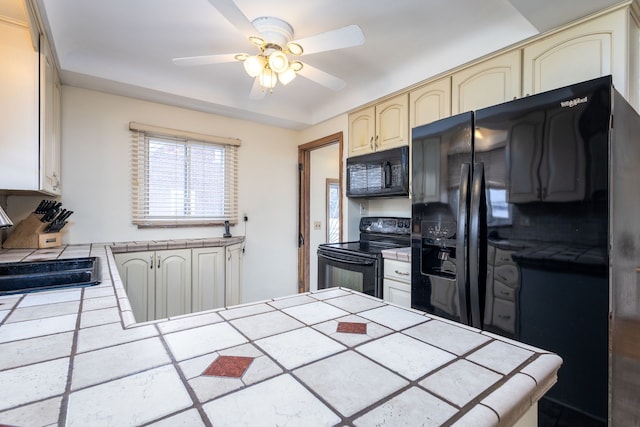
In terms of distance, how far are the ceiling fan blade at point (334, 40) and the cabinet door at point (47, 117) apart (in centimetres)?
145

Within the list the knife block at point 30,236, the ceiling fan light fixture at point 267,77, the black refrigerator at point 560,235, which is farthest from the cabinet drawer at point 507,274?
the knife block at point 30,236

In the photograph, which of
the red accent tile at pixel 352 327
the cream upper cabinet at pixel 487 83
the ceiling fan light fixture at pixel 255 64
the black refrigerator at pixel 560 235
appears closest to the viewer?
the red accent tile at pixel 352 327

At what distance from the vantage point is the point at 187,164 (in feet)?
10.1

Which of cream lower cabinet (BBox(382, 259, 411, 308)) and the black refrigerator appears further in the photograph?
cream lower cabinet (BBox(382, 259, 411, 308))

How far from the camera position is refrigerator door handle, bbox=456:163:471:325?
153 cm

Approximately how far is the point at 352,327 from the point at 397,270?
1.48 m

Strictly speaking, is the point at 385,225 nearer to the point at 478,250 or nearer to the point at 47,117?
the point at 478,250

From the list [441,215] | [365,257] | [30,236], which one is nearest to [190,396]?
[441,215]

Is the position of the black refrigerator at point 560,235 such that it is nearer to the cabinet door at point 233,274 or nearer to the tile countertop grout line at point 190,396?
the tile countertop grout line at point 190,396

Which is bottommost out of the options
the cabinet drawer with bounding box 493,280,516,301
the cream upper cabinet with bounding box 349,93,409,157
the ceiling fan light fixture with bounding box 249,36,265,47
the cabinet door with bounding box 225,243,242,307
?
the cabinet door with bounding box 225,243,242,307

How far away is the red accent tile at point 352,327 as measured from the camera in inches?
29.6

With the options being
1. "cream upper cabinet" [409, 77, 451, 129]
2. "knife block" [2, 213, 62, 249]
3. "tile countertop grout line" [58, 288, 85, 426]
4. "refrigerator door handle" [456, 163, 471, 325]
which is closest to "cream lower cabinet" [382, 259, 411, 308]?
"refrigerator door handle" [456, 163, 471, 325]

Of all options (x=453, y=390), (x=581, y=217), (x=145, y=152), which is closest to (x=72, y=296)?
(x=453, y=390)

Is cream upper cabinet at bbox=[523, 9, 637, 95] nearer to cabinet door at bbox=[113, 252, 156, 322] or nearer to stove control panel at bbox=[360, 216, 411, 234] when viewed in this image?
stove control panel at bbox=[360, 216, 411, 234]
